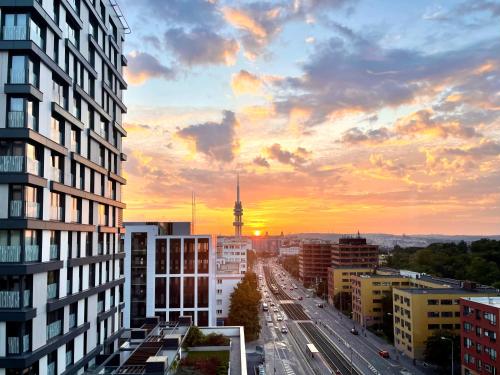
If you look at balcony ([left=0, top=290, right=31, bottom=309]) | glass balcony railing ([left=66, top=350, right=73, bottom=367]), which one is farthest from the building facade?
balcony ([left=0, top=290, right=31, bottom=309])

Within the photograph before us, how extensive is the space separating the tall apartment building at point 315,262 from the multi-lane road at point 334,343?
33.7 metres

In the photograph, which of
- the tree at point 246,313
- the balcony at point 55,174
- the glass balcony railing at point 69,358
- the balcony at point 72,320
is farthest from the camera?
the tree at point 246,313

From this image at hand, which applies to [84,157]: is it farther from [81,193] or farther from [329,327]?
[329,327]

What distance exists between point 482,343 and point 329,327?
50.0 meters

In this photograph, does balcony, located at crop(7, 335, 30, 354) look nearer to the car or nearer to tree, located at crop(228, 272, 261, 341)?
tree, located at crop(228, 272, 261, 341)

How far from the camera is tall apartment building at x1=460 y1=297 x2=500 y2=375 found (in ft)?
182

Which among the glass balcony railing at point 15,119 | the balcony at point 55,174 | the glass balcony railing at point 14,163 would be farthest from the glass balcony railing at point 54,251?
the glass balcony railing at point 15,119

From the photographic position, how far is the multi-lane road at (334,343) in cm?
7175

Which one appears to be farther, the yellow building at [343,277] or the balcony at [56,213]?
the yellow building at [343,277]

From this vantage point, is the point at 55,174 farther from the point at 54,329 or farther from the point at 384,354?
the point at 384,354

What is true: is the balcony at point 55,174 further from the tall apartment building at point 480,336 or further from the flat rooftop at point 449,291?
the flat rooftop at point 449,291

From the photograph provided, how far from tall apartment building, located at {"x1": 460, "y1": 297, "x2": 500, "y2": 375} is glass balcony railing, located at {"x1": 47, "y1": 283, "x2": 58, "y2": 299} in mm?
51081

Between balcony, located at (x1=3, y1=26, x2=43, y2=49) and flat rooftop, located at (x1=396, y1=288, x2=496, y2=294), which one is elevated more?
balcony, located at (x1=3, y1=26, x2=43, y2=49)

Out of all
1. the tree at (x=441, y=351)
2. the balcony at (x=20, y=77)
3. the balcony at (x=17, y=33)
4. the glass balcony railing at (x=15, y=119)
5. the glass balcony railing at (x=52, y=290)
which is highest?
the balcony at (x=17, y=33)
